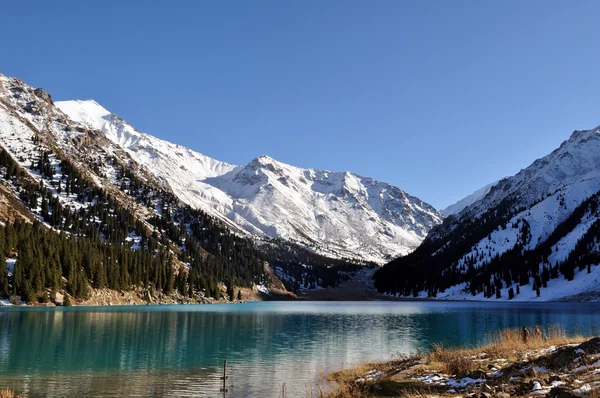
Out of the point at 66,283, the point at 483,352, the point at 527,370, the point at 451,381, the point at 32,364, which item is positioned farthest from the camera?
the point at 66,283

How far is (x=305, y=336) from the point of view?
6450cm

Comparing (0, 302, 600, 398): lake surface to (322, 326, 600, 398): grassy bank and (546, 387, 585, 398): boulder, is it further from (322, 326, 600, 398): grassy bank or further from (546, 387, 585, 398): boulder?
(546, 387, 585, 398): boulder

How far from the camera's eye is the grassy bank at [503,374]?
1700 cm

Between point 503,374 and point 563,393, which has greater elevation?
point 563,393

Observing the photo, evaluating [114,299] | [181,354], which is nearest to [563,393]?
[181,354]

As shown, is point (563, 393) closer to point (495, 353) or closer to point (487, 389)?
point (487, 389)

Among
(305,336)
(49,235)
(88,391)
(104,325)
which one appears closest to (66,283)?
(49,235)

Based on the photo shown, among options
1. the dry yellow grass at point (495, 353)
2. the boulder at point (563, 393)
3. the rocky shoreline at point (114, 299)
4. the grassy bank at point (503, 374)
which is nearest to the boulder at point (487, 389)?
the grassy bank at point (503, 374)

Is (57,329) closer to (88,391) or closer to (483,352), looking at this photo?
(88,391)

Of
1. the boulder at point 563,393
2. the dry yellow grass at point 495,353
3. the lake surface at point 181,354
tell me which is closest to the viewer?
the boulder at point 563,393

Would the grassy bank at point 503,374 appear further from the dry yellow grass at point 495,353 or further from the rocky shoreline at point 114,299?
the rocky shoreline at point 114,299

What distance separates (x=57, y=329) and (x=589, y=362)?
209 ft

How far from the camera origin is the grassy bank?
17000 mm

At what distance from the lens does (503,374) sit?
2088 cm
